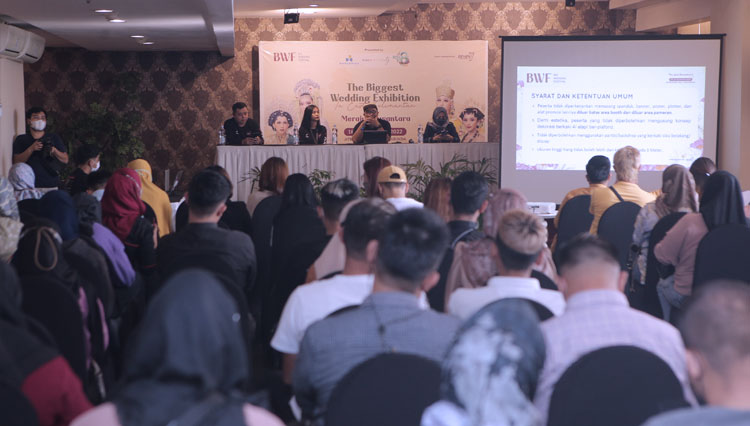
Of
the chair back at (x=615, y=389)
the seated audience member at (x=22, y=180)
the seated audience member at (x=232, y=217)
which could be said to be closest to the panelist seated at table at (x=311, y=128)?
the seated audience member at (x=22, y=180)

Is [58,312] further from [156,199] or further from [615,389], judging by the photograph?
[156,199]

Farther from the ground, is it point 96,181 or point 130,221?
point 96,181

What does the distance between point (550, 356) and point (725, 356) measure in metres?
0.70

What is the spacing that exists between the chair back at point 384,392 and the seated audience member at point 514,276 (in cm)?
89

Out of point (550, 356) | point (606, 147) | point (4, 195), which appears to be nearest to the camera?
point (550, 356)

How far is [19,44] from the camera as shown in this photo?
9875 mm

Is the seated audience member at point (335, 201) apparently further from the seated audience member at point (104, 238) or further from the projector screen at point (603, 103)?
the projector screen at point (603, 103)

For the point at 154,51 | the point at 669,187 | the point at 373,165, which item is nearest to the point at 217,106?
the point at 154,51

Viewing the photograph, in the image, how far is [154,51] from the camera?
11859 millimetres

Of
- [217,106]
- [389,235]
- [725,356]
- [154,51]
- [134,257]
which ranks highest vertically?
[154,51]

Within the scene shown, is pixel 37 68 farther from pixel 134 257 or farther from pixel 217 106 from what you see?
pixel 134 257

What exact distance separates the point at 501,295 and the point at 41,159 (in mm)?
8090

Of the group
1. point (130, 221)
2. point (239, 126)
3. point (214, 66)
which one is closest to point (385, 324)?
point (130, 221)

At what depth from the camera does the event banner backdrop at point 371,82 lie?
11.4 metres
